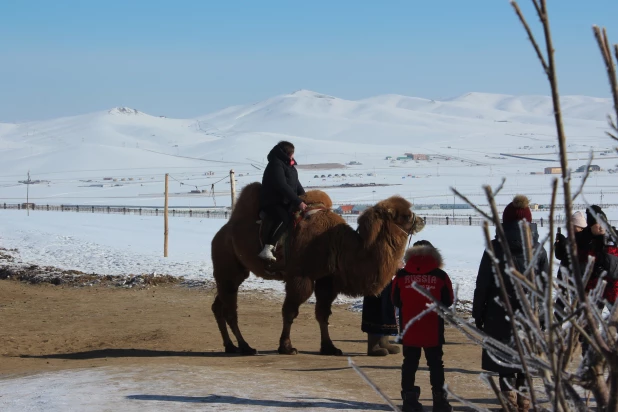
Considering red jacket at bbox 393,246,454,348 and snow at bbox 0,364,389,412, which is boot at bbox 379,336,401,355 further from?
red jacket at bbox 393,246,454,348

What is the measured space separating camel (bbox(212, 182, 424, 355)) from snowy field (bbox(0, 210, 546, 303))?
454cm

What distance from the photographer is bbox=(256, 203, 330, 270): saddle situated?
9.45 m

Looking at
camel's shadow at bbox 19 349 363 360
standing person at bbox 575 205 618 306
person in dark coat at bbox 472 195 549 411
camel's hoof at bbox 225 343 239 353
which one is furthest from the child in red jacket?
camel's hoof at bbox 225 343 239 353

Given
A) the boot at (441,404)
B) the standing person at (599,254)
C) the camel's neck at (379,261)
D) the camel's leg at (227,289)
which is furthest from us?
the camel's leg at (227,289)

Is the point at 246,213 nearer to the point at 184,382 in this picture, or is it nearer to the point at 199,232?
the point at 184,382

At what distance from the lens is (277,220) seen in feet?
31.2

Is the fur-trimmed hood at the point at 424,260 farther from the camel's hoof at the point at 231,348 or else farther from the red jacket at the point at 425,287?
the camel's hoof at the point at 231,348

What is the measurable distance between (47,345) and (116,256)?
10.8 metres

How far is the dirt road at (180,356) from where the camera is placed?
265 inches

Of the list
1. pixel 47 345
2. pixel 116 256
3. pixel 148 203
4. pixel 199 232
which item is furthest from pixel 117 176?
pixel 47 345

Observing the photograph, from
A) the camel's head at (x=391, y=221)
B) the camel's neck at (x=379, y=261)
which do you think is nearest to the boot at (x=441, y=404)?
the camel's neck at (x=379, y=261)

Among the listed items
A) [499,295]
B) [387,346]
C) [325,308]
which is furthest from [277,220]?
[499,295]

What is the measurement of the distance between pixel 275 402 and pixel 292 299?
3017mm

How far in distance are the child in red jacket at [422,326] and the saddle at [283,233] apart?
3245 millimetres
